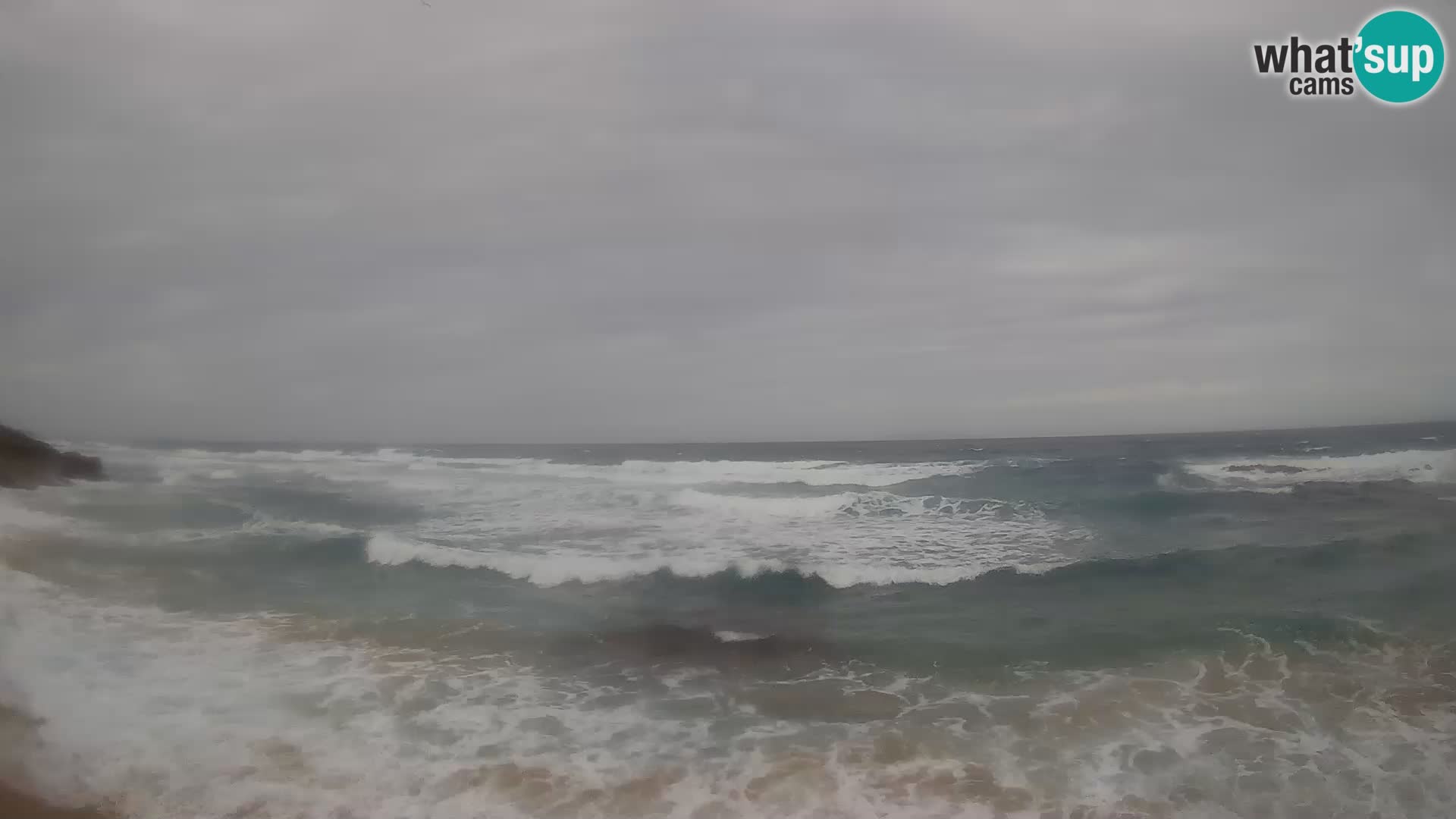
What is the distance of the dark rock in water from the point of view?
6.23 meters

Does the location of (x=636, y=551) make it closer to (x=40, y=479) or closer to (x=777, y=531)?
(x=777, y=531)

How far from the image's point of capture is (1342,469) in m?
11.1

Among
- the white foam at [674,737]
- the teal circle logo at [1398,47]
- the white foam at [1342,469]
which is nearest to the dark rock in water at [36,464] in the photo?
the white foam at [674,737]

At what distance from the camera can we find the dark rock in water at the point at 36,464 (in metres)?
6.23

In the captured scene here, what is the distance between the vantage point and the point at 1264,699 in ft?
12.7

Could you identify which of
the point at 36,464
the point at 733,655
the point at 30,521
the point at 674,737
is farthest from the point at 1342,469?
the point at 36,464

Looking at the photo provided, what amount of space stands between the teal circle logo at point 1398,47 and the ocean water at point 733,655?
357 cm

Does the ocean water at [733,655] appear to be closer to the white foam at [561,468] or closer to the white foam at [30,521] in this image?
the white foam at [30,521]

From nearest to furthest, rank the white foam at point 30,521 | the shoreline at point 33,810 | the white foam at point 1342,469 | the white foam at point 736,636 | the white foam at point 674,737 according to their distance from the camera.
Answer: the shoreline at point 33,810 → the white foam at point 674,737 → the white foam at point 736,636 → the white foam at point 30,521 → the white foam at point 1342,469

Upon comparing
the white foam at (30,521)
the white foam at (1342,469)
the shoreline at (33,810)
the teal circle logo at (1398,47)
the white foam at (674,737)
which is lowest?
the shoreline at (33,810)

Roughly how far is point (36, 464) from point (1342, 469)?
18394mm

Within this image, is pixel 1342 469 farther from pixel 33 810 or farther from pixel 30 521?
pixel 30 521

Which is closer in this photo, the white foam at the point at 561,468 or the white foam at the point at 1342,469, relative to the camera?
the white foam at the point at 1342,469

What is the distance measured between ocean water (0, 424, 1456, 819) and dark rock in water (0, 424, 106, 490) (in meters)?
0.21
